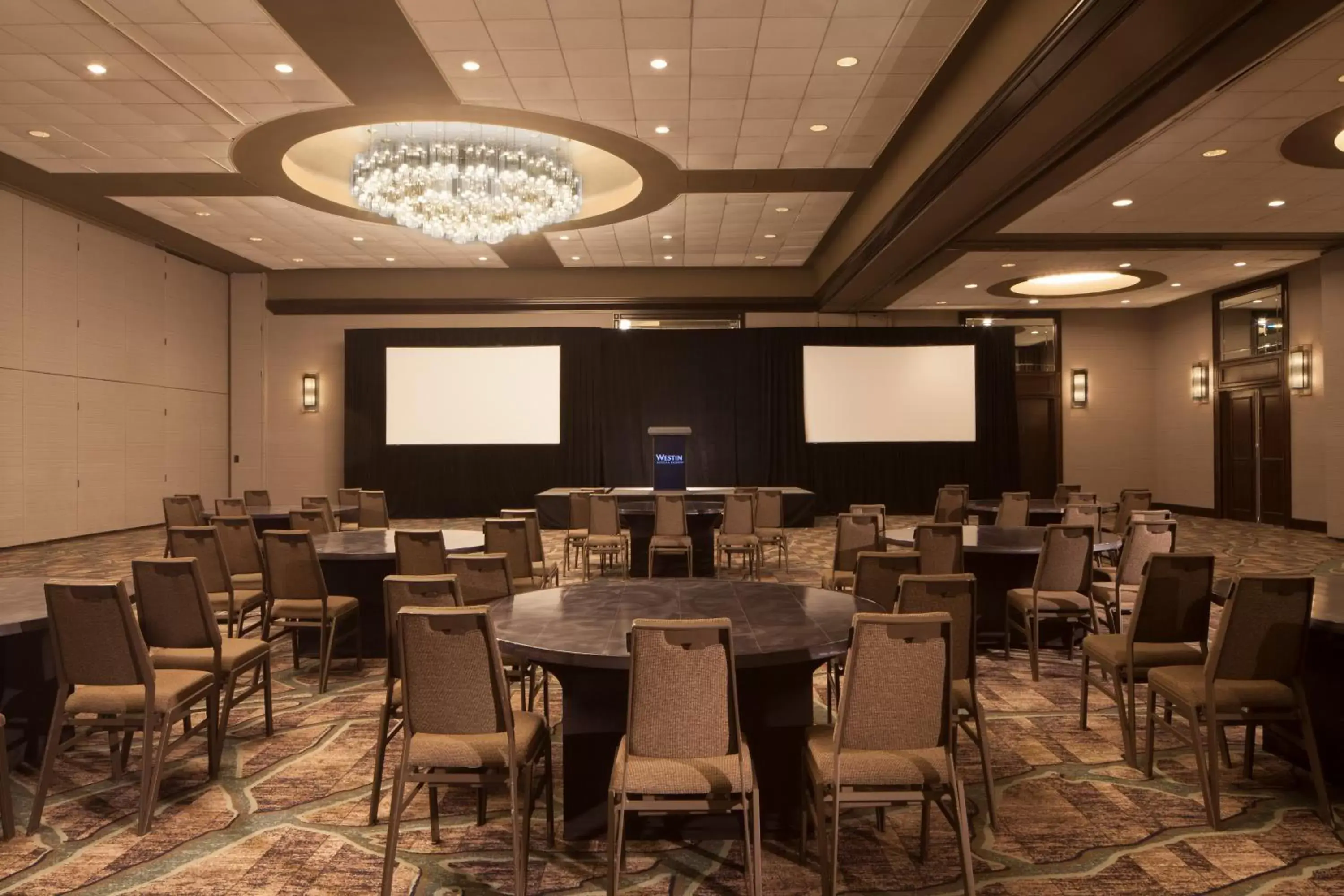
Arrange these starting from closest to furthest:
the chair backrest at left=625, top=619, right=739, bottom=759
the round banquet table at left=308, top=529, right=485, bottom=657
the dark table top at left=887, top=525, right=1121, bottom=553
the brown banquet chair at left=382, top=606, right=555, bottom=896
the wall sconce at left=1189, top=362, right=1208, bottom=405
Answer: the chair backrest at left=625, top=619, right=739, bottom=759 < the brown banquet chair at left=382, top=606, right=555, bottom=896 < the dark table top at left=887, top=525, right=1121, bottom=553 < the round banquet table at left=308, top=529, right=485, bottom=657 < the wall sconce at left=1189, top=362, right=1208, bottom=405

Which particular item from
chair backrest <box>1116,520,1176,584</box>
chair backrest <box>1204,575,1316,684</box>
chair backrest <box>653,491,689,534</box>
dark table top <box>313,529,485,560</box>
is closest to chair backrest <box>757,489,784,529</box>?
chair backrest <box>653,491,689,534</box>

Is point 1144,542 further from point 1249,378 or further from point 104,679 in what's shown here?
point 1249,378

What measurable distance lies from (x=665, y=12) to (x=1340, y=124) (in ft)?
17.4

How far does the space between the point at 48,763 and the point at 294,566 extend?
1.89 meters

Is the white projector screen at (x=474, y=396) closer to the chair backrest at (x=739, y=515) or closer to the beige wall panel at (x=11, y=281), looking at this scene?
the beige wall panel at (x=11, y=281)

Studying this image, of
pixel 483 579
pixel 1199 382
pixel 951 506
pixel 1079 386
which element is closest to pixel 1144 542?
pixel 951 506

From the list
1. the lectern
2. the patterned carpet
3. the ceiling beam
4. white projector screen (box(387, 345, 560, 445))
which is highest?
the ceiling beam

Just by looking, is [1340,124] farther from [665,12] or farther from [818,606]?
[818,606]

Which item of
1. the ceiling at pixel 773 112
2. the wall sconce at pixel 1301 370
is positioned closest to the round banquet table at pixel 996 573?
the ceiling at pixel 773 112

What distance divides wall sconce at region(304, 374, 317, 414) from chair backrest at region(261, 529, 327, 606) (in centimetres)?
1086

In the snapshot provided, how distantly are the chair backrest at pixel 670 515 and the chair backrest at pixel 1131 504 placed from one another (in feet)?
13.2

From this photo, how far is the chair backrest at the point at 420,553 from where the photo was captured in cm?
479

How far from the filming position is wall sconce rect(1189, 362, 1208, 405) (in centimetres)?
1430

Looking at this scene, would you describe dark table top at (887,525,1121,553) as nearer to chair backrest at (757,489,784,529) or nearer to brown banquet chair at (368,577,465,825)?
chair backrest at (757,489,784,529)
